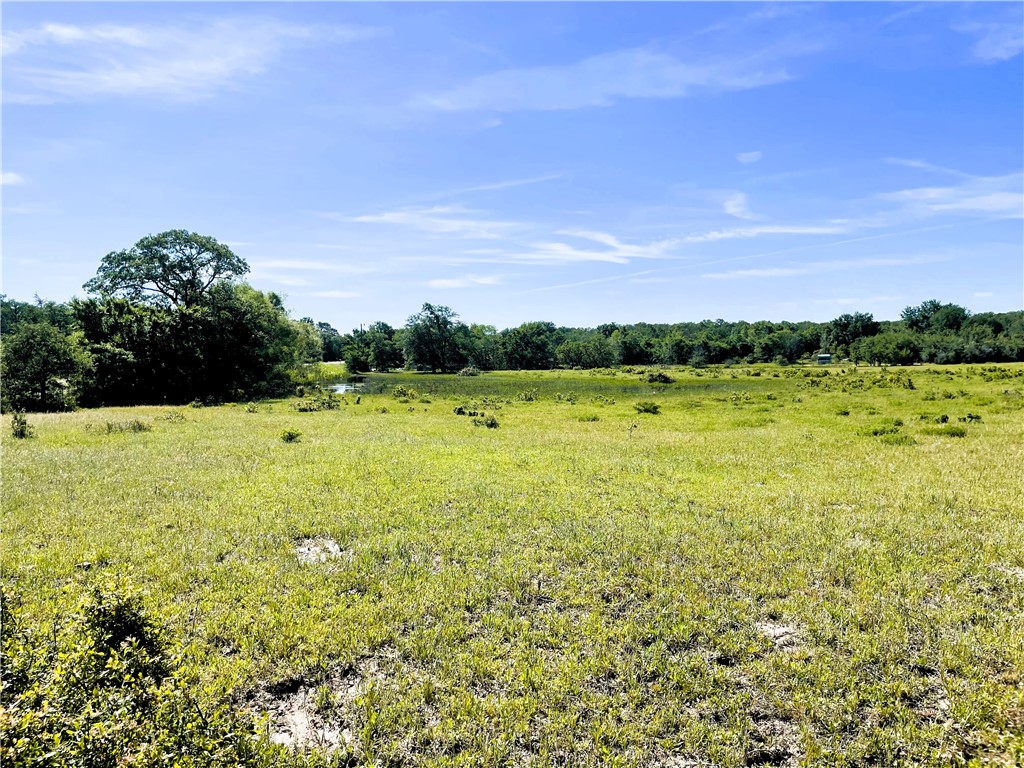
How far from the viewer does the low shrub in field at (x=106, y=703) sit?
168 inches

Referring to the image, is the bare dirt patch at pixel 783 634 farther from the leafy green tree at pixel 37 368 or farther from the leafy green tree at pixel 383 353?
the leafy green tree at pixel 383 353

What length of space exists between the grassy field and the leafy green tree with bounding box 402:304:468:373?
105113 mm

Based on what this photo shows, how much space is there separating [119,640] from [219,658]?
4.30 ft

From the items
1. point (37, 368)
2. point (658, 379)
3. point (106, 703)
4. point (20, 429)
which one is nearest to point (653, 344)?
point (658, 379)

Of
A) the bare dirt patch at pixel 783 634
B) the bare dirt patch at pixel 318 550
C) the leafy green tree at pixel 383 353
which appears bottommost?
the bare dirt patch at pixel 783 634

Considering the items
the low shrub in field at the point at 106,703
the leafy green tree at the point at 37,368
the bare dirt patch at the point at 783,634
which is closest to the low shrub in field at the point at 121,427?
the leafy green tree at the point at 37,368

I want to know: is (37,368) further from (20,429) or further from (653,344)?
(653,344)

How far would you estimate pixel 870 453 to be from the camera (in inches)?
840

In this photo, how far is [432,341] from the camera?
12519 centimetres

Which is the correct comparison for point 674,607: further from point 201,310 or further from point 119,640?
point 201,310

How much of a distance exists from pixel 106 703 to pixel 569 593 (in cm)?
671

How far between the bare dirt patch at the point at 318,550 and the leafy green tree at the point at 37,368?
135ft

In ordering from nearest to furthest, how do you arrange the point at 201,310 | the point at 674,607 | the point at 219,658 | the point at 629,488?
1. the point at 219,658
2. the point at 674,607
3. the point at 629,488
4. the point at 201,310

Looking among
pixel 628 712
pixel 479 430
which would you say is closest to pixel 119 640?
pixel 628 712
